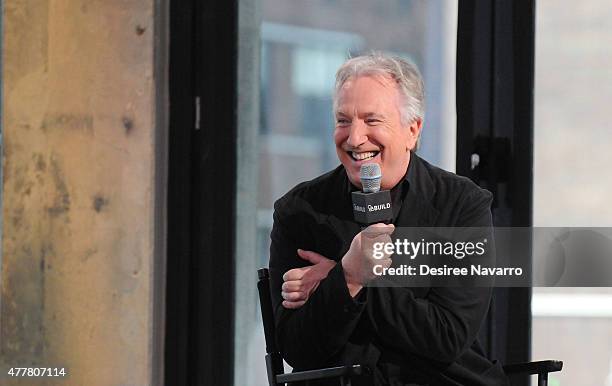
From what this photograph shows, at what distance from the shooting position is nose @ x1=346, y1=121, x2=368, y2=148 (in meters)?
2.55

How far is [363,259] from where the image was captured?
2.40 metres

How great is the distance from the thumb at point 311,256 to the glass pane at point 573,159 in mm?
926

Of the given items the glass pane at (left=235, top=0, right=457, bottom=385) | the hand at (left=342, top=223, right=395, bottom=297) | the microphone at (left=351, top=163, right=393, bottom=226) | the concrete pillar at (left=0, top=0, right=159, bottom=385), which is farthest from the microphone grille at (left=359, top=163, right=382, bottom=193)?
the concrete pillar at (left=0, top=0, right=159, bottom=385)

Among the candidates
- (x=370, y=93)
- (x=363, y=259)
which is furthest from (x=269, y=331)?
(x=370, y=93)

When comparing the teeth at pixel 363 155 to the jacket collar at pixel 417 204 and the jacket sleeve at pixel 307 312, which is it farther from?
the jacket sleeve at pixel 307 312

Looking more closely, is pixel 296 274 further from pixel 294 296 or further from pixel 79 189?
pixel 79 189

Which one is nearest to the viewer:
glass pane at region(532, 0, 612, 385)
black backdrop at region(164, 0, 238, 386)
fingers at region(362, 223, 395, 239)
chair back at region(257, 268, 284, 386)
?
fingers at region(362, 223, 395, 239)

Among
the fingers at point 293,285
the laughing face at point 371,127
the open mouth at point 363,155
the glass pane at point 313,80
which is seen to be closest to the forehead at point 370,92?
the laughing face at point 371,127

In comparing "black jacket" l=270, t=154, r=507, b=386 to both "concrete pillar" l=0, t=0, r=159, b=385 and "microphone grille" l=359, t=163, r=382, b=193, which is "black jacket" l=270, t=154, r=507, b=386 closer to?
"microphone grille" l=359, t=163, r=382, b=193

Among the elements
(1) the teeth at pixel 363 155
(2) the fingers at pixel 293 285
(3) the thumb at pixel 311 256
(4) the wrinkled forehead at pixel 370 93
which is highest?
(4) the wrinkled forehead at pixel 370 93

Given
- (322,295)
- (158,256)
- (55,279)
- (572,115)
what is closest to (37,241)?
(55,279)

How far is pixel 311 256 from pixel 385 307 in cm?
25

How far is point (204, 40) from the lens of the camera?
368cm

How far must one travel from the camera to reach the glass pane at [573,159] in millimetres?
3166
